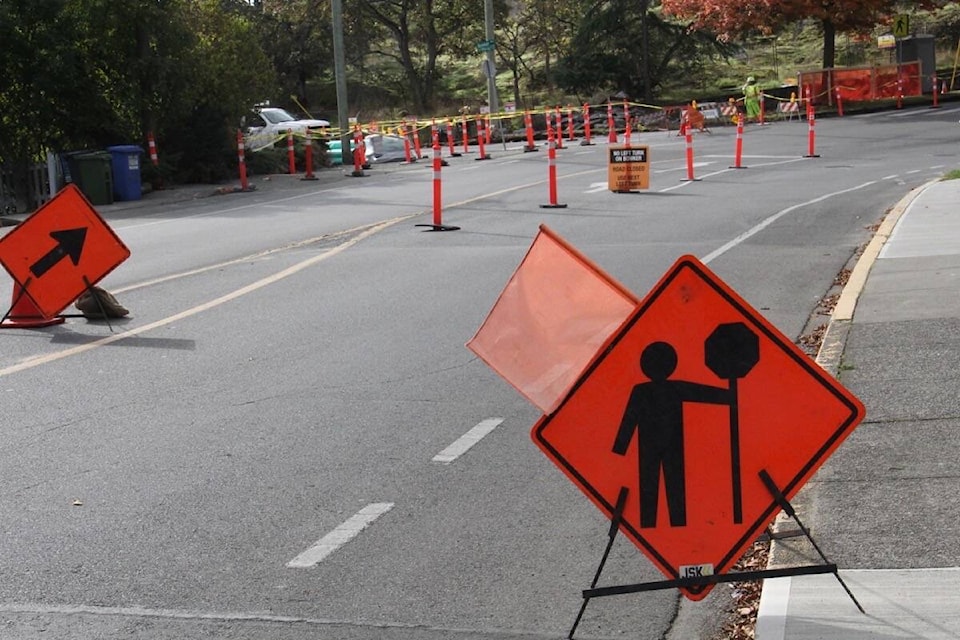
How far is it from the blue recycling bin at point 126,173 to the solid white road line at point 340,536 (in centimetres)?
2369

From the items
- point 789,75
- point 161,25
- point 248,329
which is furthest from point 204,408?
point 789,75

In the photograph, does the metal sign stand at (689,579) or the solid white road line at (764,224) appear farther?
the solid white road line at (764,224)

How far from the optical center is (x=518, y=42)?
6712 centimetres

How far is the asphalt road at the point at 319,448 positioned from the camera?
5.58 m

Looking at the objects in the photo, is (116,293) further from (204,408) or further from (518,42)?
(518,42)

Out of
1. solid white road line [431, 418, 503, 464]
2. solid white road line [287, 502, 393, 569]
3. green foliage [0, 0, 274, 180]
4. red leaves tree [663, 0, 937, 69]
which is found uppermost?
red leaves tree [663, 0, 937, 69]

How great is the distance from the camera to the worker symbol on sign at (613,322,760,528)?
5004mm

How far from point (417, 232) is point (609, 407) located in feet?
44.5

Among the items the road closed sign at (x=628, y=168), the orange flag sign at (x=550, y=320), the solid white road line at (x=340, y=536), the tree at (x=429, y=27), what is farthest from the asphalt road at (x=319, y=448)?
the tree at (x=429, y=27)

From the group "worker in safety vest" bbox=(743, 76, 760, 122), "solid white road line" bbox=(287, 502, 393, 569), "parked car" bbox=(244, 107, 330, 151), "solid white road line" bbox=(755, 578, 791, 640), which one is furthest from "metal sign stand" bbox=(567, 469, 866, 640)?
"worker in safety vest" bbox=(743, 76, 760, 122)

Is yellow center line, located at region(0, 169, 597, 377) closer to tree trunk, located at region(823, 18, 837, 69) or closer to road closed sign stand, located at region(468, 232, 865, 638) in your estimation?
road closed sign stand, located at region(468, 232, 865, 638)

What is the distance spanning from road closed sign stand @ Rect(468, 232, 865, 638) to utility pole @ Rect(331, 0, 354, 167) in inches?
1257

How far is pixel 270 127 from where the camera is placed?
44.1m

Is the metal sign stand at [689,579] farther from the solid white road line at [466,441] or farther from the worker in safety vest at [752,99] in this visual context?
the worker in safety vest at [752,99]
